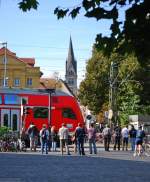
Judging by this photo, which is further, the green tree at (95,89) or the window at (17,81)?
the window at (17,81)

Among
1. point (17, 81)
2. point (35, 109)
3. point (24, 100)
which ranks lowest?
point (35, 109)

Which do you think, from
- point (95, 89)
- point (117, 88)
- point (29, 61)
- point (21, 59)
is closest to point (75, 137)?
point (117, 88)

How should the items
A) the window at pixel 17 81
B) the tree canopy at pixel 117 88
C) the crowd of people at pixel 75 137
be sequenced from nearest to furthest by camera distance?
the crowd of people at pixel 75 137, the tree canopy at pixel 117 88, the window at pixel 17 81

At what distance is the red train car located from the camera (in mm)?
43125

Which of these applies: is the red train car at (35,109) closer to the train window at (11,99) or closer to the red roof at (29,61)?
the train window at (11,99)

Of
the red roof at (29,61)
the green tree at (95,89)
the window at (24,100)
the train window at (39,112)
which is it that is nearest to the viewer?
the window at (24,100)

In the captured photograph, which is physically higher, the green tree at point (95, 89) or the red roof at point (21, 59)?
the red roof at point (21, 59)

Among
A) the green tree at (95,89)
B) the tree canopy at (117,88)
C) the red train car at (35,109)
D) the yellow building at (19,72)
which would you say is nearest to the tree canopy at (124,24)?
the red train car at (35,109)

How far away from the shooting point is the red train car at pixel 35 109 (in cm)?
4312

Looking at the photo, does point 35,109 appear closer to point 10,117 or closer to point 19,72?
point 10,117

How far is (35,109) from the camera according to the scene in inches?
1738

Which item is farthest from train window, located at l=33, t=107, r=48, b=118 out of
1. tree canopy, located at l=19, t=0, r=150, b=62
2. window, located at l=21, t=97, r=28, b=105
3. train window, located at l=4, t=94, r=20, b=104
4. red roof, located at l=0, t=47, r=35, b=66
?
red roof, located at l=0, t=47, r=35, b=66

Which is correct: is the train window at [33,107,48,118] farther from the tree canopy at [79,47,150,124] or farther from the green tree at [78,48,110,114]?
the green tree at [78,48,110,114]

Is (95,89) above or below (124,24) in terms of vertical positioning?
above
